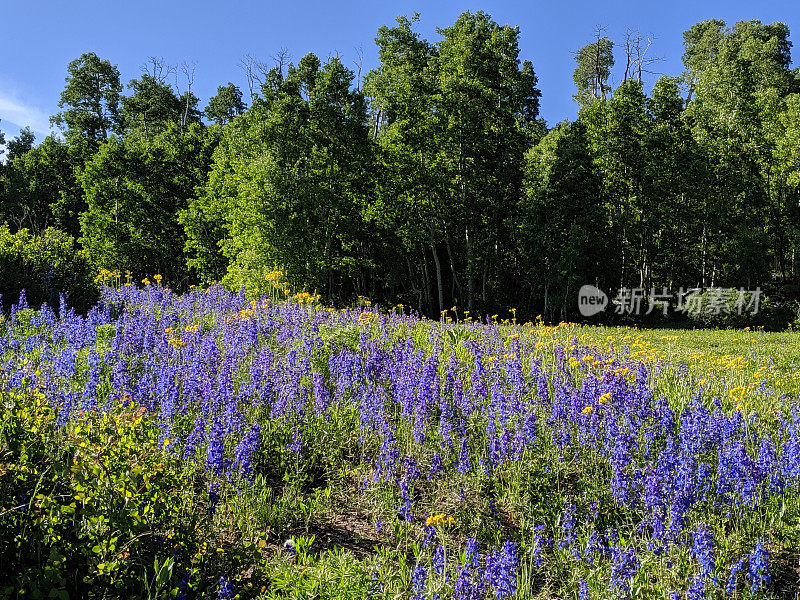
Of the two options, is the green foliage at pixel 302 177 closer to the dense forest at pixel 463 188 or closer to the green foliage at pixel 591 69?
the dense forest at pixel 463 188

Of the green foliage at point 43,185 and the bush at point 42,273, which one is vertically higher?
the green foliage at point 43,185

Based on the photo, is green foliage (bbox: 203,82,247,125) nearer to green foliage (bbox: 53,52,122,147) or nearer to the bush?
green foliage (bbox: 53,52,122,147)

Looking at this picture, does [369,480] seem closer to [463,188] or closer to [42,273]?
[42,273]

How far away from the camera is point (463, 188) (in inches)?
712

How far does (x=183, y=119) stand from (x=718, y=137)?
29646 millimetres

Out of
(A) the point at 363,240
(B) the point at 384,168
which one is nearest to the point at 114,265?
(A) the point at 363,240

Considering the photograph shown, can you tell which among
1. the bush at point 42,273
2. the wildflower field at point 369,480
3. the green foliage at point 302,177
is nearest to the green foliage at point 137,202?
the green foliage at point 302,177

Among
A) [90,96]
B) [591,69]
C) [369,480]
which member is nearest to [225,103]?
[90,96]

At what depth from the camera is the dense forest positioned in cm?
1639

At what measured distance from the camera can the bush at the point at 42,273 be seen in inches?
332

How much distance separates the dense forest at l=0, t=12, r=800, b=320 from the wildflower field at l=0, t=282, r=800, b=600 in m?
10.9

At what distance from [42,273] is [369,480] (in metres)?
7.92

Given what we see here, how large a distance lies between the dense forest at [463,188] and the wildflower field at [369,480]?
10.9m

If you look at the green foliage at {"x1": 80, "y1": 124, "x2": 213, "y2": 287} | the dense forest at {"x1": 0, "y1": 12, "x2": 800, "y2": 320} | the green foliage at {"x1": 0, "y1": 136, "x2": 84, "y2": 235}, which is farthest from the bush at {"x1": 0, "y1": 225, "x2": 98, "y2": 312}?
the green foliage at {"x1": 0, "y1": 136, "x2": 84, "y2": 235}
